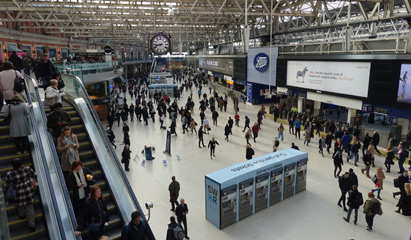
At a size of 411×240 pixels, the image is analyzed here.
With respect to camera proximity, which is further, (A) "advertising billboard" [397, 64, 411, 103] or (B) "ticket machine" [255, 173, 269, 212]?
(A) "advertising billboard" [397, 64, 411, 103]

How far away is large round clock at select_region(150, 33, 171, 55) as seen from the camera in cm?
1471

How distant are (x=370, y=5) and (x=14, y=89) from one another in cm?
3045

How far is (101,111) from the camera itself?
22.6 metres

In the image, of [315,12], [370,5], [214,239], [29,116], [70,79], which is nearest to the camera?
[29,116]

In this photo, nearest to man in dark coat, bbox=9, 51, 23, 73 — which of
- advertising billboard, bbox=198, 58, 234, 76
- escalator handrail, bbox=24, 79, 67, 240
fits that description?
escalator handrail, bbox=24, 79, 67, 240

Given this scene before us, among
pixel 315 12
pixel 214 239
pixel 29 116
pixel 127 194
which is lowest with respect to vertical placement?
→ pixel 214 239

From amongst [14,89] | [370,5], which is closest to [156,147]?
[14,89]

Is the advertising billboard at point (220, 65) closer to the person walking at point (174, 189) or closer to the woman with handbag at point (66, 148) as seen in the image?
the person walking at point (174, 189)

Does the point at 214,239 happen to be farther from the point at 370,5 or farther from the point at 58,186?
the point at 370,5

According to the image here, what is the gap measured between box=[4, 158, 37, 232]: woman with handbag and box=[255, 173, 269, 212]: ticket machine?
603cm

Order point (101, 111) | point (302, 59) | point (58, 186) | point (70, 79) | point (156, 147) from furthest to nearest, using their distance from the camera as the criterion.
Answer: point (101, 111) < point (302, 59) < point (156, 147) < point (70, 79) < point (58, 186)

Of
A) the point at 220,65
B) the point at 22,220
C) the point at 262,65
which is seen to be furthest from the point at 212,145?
the point at 220,65

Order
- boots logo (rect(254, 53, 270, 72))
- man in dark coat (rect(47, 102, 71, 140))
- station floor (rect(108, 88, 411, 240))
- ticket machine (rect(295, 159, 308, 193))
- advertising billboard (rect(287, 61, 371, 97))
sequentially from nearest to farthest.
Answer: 1. man in dark coat (rect(47, 102, 71, 140))
2. station floor (rect(108, 88, 411, 240))
3. ticket machine (rect(295, 159, 308, 193))
4. advertising billboard (rect(287, 61, 371, 97))
5. boots logo (rect(254, 53, 270, 72))

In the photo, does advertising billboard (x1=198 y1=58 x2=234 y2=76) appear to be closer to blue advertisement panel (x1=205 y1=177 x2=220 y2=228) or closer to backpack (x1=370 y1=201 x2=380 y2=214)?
blue advertisement panel (x1=205 y1=177 x2=220 y2=228)
